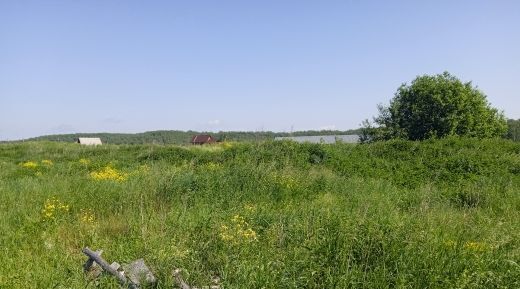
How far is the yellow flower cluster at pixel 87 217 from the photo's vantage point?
242 inches

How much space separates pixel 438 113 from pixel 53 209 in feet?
99.6

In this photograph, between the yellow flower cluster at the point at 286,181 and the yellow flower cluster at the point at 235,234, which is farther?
the yellow flower cluster at the point at 286,181

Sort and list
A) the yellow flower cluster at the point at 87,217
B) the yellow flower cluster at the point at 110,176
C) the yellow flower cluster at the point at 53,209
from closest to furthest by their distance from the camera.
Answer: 1. the yellow flower cluster at the point at 87,217
2. the yellow flower cluster at the point at 53,209
3. the yellow flower cluster at the point at 110,176

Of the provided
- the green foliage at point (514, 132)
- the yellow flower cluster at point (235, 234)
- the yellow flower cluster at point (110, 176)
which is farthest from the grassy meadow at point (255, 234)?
Result: the green foliage at point (514, 132)

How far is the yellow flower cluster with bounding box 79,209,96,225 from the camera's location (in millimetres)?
6142

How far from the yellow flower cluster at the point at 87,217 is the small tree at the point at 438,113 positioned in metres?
28.3

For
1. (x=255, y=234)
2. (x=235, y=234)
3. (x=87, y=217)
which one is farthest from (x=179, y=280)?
(x=87, y=217)

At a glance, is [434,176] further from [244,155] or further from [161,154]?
[161,154]

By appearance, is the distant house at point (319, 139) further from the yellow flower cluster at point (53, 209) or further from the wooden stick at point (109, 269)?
the wooden stick at point (109, 269)

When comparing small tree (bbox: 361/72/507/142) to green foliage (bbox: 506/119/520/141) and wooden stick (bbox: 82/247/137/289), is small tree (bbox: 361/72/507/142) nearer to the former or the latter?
wooden stick (bbox: 82/247/137/289)

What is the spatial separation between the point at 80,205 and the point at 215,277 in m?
4.15

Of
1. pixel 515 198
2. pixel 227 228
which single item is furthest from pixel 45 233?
pixel 515 198

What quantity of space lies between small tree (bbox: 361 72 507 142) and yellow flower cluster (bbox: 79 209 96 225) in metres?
28.3

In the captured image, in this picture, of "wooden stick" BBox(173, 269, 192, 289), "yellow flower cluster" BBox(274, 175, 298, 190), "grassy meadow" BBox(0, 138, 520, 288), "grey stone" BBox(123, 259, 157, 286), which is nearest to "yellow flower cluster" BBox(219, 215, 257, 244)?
"grassy meadow" BBox(0, 138, 520, 288)
